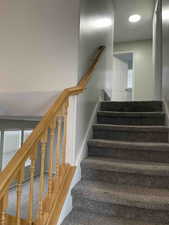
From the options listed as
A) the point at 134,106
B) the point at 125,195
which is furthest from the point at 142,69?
the point at 125,195

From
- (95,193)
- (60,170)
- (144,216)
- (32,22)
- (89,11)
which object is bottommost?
(144,216)

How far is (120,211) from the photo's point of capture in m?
1.45

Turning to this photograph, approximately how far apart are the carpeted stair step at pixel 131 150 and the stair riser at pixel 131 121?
49cm

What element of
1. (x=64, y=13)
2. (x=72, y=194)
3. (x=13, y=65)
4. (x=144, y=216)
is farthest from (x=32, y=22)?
(x=144, y=216)

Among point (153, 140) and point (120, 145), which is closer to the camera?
Answer: point (120, 145)

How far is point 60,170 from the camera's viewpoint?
1.52 metres

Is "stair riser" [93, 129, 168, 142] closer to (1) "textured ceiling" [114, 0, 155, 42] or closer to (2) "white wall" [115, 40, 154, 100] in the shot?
(1) "textured ceiling" [114, 0, 155, 42]

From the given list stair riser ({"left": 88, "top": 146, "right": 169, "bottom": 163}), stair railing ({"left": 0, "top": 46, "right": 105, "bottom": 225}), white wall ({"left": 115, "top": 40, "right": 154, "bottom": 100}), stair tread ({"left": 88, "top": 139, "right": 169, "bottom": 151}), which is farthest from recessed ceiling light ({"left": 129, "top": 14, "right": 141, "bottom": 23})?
stair riser ({"left": 88, "top": 146, "right": 169, "bottom": 163})

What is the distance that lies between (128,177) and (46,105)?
46.9 inches

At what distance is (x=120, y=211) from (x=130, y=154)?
653mm

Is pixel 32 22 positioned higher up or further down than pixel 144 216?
higher up

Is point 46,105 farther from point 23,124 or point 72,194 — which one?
point 23,124

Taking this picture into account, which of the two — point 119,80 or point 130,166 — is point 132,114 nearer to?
point 130,166

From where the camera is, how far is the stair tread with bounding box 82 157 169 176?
161cm
